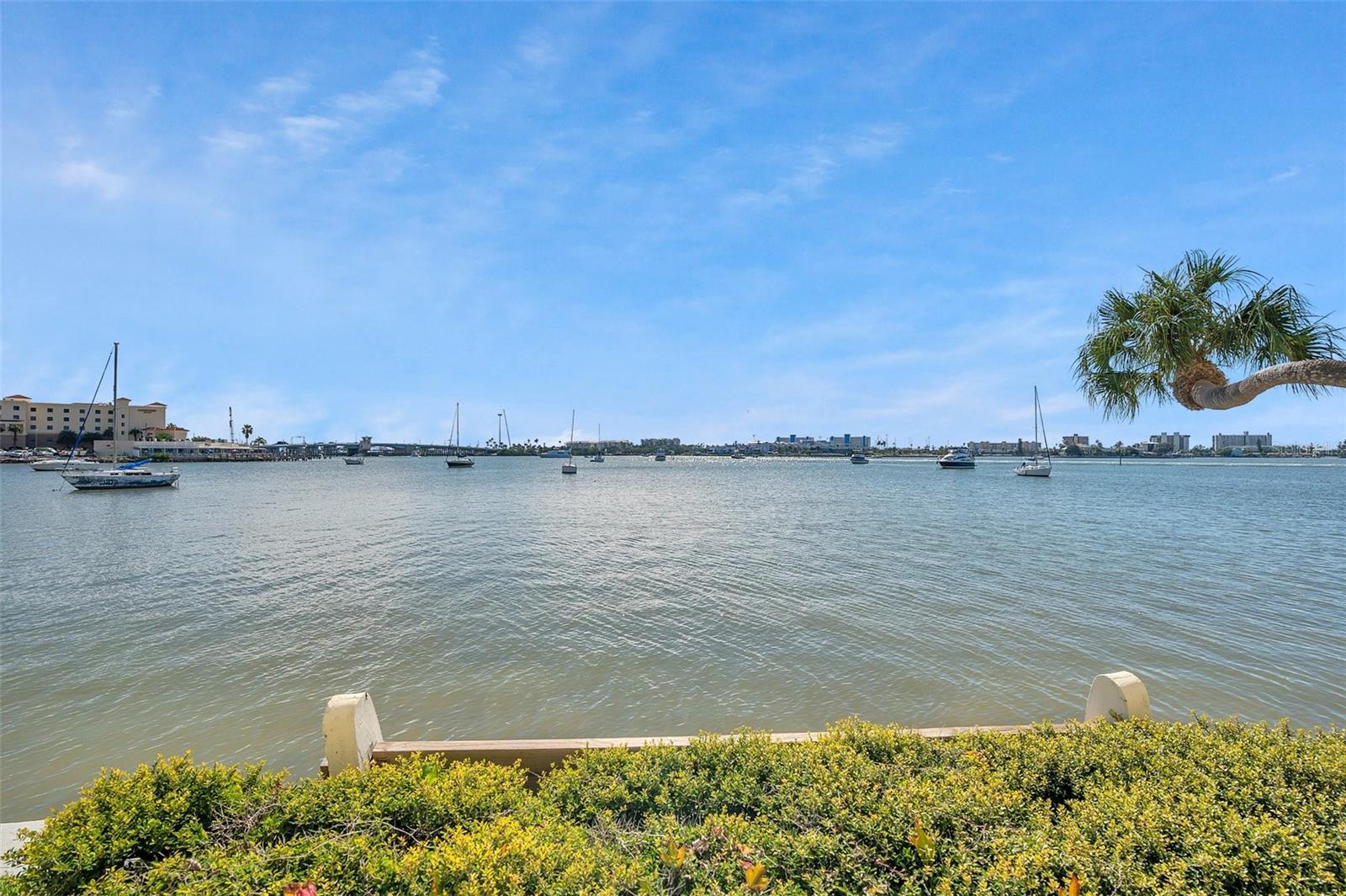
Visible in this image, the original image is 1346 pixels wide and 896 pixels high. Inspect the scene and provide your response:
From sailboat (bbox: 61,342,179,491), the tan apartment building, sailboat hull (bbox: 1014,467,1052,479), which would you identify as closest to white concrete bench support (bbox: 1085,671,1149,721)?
sailboat (bbox: 61,342,179,491)

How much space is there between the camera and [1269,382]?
18.3 feet

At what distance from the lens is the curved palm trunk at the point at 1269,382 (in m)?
4.98

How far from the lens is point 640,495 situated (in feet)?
184

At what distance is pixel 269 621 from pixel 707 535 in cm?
1815

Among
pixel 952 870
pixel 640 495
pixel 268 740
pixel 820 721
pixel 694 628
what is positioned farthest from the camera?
pixel 640 495

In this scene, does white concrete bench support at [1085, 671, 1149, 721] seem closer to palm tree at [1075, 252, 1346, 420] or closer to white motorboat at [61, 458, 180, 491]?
palm tree at [1075, 252, 1346, 420]

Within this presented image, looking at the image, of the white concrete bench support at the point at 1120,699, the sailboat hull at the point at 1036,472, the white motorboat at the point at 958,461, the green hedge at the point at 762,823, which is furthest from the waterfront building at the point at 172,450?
the white motorboat at the point at 958,461

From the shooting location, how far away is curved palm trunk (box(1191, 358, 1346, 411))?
16.4 feet

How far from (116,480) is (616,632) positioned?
219 ft

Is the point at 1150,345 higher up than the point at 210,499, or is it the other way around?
the point at 1150,345

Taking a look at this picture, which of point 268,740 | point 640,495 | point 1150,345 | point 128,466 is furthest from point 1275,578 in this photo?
point 128,466

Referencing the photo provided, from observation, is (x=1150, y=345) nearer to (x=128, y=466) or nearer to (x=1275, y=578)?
(x=1275, y=578)

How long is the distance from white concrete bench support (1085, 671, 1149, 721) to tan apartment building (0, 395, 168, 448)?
184 meters

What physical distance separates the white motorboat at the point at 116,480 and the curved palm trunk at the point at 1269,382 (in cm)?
7515
